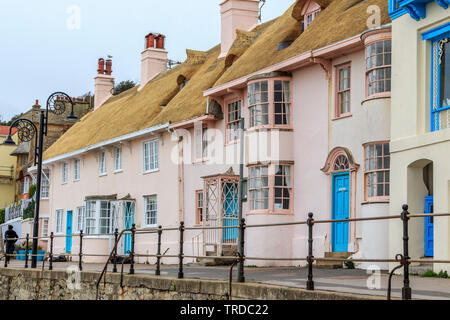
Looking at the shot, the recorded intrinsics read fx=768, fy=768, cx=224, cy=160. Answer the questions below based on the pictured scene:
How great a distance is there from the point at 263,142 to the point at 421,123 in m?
6.56

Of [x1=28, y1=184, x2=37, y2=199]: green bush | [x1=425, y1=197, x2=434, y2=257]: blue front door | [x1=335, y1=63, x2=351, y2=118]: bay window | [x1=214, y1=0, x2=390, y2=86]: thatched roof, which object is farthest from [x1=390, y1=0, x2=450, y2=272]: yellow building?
[x1=28, y1=184, x2=37, y2=199]: green bush

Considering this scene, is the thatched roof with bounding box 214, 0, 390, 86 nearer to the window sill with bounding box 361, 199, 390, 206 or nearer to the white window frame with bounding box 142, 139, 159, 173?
the window sill with bounding box 361, 199, 390, 206

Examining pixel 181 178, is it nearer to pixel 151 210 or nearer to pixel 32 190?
pixel 151 210

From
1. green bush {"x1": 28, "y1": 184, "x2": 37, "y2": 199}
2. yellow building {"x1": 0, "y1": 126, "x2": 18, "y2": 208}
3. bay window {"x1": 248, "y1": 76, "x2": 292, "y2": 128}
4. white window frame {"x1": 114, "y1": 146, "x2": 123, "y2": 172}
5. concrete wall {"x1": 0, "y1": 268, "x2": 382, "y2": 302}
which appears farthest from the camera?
yellow building {"x1": 0, "y1": 126, "x2": 18, "y2": 208}

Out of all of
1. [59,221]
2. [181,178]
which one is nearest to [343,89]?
[181,178]

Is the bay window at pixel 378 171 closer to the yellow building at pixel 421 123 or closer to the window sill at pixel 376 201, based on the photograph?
the window sill at pixel 376 201

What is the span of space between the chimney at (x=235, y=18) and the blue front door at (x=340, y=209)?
9.59 metres

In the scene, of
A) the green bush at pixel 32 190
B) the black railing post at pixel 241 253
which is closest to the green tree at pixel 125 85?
the green bush at pixel 32 190

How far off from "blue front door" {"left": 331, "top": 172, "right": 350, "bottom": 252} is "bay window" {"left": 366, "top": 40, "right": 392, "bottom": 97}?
8.38ft

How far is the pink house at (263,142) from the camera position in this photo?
18.2 m

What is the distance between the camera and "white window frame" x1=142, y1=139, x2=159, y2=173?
2812 cm

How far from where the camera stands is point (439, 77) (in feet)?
49.7
